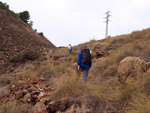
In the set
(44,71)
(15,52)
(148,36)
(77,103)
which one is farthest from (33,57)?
(77,103)

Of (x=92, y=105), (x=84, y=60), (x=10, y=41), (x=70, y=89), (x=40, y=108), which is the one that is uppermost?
(x=10, y=41)

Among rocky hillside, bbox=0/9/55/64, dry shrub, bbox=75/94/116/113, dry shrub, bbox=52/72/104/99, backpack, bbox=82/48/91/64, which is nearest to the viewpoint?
dry shrub, bbox=75/94/116/113

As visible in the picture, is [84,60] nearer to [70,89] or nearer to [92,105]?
[70,89]

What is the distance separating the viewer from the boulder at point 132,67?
148 inches

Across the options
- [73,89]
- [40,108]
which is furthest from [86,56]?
[40,108]

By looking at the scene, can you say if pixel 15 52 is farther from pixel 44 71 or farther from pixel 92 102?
pixel 92 102

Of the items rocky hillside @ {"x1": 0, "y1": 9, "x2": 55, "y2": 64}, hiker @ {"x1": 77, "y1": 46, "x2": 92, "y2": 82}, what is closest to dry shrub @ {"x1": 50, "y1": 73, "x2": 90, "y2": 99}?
hiker @ {"x1": 77, "y1": 46, "x2": 92, "y2": 82}

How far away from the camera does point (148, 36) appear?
9.98 meters

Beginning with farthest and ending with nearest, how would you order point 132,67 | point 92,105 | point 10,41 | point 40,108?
1. point 10,41
2. point 132,67
3. point 40,108
4. point 92,105

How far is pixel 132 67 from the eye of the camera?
3.95 meters

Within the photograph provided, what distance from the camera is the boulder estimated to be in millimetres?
3751

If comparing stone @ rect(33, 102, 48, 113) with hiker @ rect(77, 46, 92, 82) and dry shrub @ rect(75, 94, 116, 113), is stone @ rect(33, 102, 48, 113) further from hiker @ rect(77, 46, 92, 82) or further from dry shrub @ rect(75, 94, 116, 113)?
hiker @ rect(77, 46, 92, 82)

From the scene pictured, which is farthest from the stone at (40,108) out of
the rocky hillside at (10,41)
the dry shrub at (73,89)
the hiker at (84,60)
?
the rocky hillside at (10,41)

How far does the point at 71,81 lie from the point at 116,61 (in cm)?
408
